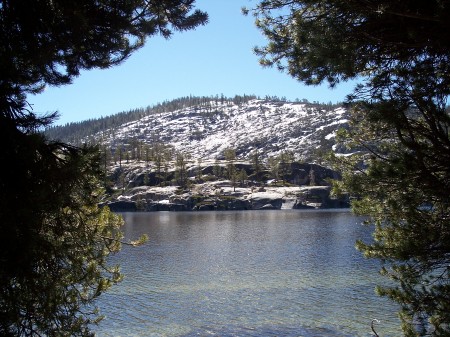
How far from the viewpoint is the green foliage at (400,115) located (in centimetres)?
750

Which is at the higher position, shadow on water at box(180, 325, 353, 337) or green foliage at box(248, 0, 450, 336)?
green foliage at box(248, 0, 450, 336)

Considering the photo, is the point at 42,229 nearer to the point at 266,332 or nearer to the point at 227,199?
the point at 266,332

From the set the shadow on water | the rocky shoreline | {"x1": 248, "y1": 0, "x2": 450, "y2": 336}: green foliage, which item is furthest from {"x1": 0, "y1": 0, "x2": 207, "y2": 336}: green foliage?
the rocky shoreline

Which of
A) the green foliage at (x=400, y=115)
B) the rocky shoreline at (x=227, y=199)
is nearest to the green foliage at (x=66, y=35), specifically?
the green foliage at (x=400, y=115)

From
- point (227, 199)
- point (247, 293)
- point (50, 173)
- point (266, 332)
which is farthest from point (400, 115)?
point (227, 199)

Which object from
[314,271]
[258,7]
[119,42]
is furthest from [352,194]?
[314,271]

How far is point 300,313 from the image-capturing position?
70.6ft

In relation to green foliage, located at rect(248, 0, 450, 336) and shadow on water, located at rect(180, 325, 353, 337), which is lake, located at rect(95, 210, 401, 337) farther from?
green foliage, located at rect(248, 0, 450, 336)

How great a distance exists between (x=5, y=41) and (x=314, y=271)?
1105 inches

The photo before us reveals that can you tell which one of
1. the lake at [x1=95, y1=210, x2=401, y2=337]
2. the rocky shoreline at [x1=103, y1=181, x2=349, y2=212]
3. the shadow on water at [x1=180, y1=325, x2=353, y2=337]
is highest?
the rocky shoreline at [x1=103, y1=181, x2=349, y2=212]

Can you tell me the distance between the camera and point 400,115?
7.74m

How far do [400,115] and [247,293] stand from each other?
65.7 ft

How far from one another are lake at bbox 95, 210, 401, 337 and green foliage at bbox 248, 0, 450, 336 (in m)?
11.6

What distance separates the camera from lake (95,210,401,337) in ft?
64.9
